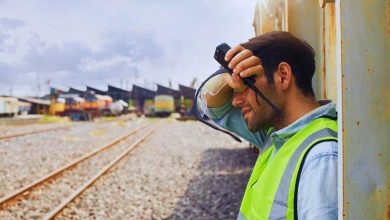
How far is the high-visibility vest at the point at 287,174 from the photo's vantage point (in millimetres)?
1120

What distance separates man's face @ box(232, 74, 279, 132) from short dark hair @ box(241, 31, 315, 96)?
0.10ft

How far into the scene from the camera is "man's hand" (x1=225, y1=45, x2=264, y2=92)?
136cm

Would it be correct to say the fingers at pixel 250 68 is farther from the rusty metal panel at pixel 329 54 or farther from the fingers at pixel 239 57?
the rusty metal panel at pixel 329 54

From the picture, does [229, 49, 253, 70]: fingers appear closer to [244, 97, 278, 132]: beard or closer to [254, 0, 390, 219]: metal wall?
[244, 97, 278, 132]: beard

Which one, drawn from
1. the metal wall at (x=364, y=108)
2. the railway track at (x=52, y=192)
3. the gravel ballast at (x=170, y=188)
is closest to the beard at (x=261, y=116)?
the metal wall at (x=364, y=108)

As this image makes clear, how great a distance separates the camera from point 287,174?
1.15 meters

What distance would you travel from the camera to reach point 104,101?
5184 centimetres

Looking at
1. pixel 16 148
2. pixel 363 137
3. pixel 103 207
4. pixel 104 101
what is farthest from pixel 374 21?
pixel 104 101

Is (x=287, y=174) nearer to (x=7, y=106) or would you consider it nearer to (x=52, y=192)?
(x=52, y=192)

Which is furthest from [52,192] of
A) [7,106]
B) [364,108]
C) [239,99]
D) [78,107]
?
[78,107]

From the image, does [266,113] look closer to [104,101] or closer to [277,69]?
[277,69]

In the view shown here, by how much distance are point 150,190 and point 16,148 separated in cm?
809

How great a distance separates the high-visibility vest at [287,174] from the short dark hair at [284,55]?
0.20 meters

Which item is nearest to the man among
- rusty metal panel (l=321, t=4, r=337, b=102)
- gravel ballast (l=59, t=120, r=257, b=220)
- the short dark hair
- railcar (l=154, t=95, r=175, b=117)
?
the short dark hair
